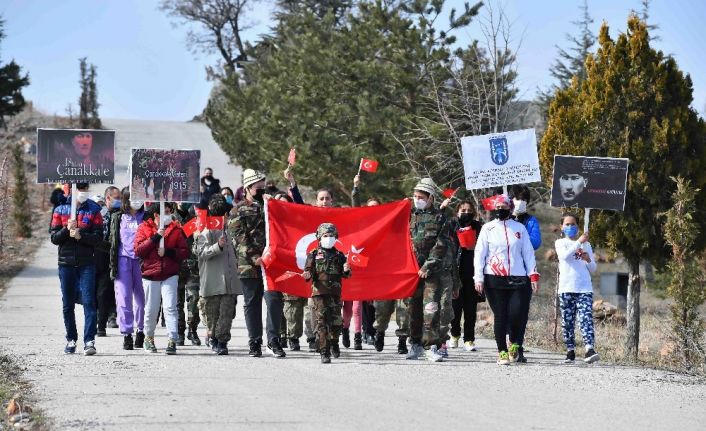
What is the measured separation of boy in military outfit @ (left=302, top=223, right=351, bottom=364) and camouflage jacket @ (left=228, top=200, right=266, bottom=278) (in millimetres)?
760

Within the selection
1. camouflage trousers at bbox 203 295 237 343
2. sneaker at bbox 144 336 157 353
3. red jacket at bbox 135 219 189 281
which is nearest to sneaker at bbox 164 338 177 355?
sneaker at bbox 144 336 157 353

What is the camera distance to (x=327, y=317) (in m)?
14.1

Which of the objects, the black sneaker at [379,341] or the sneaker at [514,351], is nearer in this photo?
the sneaker at [514,351]

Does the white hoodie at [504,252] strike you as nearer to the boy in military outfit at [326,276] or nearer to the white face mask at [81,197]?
the boy in military outfit at [326,276]

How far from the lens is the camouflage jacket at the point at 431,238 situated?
1431 cm

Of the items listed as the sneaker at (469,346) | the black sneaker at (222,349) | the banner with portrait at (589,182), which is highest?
the banner with portrait at (589,182)

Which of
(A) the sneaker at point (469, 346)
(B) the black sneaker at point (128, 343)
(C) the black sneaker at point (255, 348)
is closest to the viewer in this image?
(C) the black sneaker at point (255, 348)

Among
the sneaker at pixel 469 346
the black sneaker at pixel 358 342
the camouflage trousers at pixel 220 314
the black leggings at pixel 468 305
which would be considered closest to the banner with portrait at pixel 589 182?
the black leggings at pixel 468 305

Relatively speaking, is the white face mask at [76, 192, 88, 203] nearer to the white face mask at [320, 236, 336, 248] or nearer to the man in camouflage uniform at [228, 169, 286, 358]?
the man in camouflage uniform at [228, 169, 286, 358]

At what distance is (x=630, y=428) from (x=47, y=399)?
16.1 feet

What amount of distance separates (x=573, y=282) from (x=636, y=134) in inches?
268

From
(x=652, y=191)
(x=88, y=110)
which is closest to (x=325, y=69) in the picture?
(x=652, y=191)

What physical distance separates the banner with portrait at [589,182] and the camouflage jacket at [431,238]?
1756 millimetres

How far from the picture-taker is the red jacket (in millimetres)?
14594
